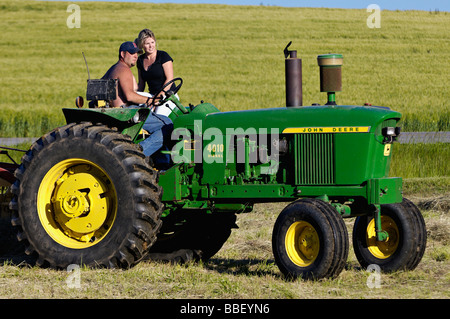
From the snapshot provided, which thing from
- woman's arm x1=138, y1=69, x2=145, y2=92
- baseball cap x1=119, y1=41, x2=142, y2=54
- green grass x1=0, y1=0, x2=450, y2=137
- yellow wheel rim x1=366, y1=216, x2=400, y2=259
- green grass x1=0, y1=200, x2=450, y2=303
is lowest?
green grass x1=0, y1=200, x2=450, y2=303

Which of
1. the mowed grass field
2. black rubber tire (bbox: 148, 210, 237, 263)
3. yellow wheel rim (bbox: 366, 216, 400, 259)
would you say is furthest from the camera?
black rubber tire (bbox: 148, 210, 237, 263)

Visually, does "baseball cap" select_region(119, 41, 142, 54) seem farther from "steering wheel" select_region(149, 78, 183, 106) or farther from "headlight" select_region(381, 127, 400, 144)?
"headlight" select_region(381, 127, 400, 144)

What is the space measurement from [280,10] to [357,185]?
40.3 meters

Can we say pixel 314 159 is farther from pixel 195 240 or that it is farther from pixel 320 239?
pixel 195 240

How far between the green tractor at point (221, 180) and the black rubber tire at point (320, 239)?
0.6 inches

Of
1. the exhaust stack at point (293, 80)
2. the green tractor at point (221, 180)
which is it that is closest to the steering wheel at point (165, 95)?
the green tractor at point (221, 180)

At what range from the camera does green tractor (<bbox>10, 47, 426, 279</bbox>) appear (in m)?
5.66

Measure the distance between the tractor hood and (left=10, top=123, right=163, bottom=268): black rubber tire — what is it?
0.79 metres

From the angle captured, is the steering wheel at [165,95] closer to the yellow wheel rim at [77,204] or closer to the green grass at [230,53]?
the yellow wheel rim at [77,204]

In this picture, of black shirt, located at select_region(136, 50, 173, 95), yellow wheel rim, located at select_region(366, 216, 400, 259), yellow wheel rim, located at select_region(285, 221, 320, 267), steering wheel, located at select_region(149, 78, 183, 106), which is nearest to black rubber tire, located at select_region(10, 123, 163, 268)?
steering wheel, located at select_region(149, 78, 183, 106)

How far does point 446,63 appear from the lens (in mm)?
29391

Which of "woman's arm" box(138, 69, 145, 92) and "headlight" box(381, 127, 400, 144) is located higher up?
"woman's arm" box(138, 69, 145, 92)
